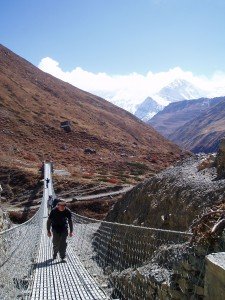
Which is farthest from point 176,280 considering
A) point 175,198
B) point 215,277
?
Answer: point 175,198

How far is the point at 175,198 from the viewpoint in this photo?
11008mm

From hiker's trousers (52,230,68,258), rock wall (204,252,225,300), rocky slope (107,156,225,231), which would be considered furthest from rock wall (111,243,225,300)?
hiker's trousers (52,230,68,258)

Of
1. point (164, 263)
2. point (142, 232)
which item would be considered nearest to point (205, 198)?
point (142, 232)

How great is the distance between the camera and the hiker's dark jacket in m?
9.55

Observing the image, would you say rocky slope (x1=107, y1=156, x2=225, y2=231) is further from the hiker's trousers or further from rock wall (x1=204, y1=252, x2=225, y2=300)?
rock wall (x1=204, y1=252, x2=225, y2=300)

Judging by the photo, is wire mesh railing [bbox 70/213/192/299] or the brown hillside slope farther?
the brown hillside slope

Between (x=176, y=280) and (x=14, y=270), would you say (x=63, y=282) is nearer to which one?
(x=14, y=270)

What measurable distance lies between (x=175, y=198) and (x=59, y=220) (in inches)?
124

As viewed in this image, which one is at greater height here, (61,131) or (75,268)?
(61,131)

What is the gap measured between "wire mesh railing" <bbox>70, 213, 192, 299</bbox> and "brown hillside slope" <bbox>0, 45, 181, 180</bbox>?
1468 inches

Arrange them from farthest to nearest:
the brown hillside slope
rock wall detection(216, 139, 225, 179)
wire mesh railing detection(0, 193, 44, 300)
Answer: the brown hillside slope < rock wall detection(216, 139, 225, 179) < wire mesh railing detection(0, 193, 44, 300)

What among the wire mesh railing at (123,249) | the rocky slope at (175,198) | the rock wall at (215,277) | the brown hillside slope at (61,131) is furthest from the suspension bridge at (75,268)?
the brown hillside slope at (61,131)

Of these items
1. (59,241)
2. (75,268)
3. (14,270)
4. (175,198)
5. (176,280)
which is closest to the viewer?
(176,280)

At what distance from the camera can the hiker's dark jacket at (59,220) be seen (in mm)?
9555
